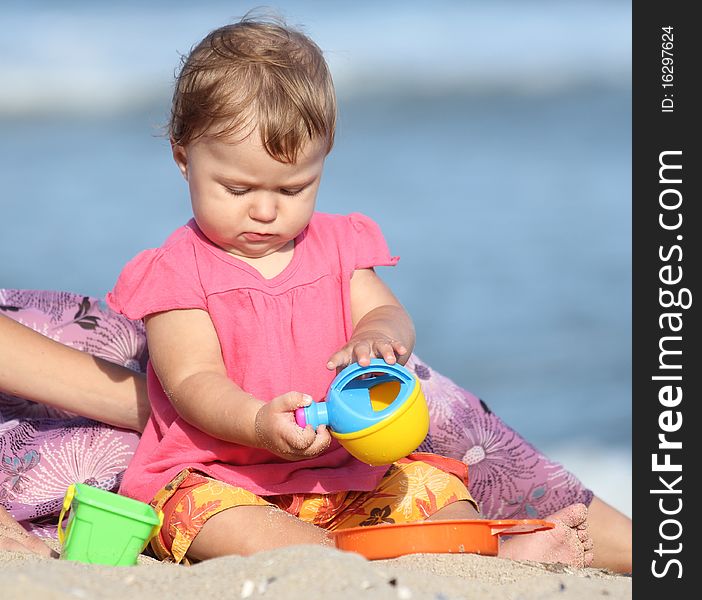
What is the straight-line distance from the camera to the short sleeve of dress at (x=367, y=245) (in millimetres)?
3049

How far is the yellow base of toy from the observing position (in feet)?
7.77

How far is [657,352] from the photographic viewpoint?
2717mm

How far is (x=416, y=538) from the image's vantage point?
2.41 metres

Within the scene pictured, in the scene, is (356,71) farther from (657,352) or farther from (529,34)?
(657,352)

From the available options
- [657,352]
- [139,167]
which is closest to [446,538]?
[657,352]

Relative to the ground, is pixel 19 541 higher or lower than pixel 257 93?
lower

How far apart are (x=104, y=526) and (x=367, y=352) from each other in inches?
27.2

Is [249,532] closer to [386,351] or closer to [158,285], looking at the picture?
[386,351]

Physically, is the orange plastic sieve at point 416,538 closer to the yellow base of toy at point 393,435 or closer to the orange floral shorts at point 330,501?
the yellow base of toy at point 393,435

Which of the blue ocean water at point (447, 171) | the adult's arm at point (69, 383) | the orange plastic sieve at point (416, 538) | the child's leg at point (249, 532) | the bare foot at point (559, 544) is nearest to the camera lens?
the orange plastic sieve at point (416, 538)

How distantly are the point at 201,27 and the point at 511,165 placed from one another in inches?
286

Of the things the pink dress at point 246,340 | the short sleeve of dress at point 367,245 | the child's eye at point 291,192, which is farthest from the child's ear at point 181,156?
the short sleeve of dress at point 367,245

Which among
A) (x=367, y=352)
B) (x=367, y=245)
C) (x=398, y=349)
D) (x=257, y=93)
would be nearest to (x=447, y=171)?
(x=367, y=245)

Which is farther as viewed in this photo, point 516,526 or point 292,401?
point 516,526
